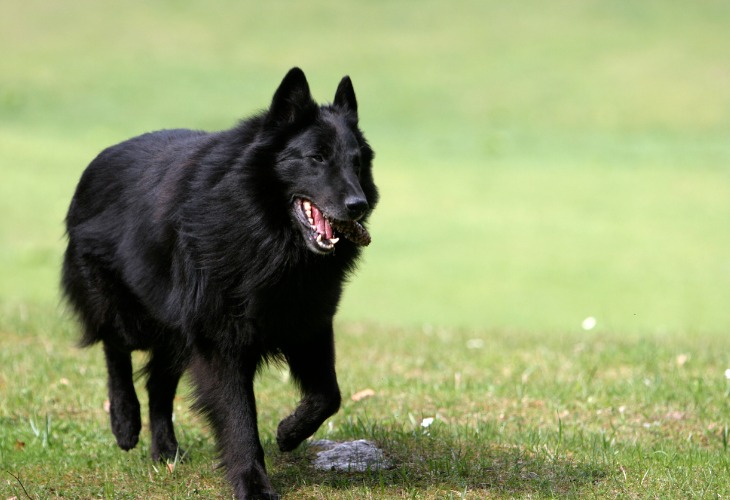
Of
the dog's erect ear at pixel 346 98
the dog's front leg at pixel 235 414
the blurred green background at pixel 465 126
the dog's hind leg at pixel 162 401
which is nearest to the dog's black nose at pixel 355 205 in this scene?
the dog's erect ear at pixel 346 98

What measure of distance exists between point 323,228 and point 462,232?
1233 cm

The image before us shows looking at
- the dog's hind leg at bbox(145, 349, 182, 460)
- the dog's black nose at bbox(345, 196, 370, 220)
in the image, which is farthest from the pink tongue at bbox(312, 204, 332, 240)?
the dog's hind leg at bbox(145, 349, 182, 460)

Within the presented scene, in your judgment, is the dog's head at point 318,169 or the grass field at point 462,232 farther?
the grass field at point 462,232

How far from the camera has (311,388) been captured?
5059 millimetres

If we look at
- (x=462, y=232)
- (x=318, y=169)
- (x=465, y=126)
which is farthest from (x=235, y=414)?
(x=465, y=126)

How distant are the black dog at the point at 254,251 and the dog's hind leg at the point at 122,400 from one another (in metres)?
0.50

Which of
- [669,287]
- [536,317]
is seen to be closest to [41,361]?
[536,317]

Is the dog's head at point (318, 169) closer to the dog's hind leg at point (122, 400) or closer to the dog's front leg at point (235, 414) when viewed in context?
the dog's front leg at point (235, 414)

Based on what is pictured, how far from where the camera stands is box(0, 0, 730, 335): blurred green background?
14078mm

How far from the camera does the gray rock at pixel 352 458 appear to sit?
16.6 feet

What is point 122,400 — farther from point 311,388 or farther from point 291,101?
point 291,101

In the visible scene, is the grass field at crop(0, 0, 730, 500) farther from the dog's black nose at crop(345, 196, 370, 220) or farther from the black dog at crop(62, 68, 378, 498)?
the dog's black nose at crop(345, 196, 370, 220)

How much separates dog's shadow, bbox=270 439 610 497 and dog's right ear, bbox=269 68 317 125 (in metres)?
1.68

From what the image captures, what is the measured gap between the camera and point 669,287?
45.4ft
